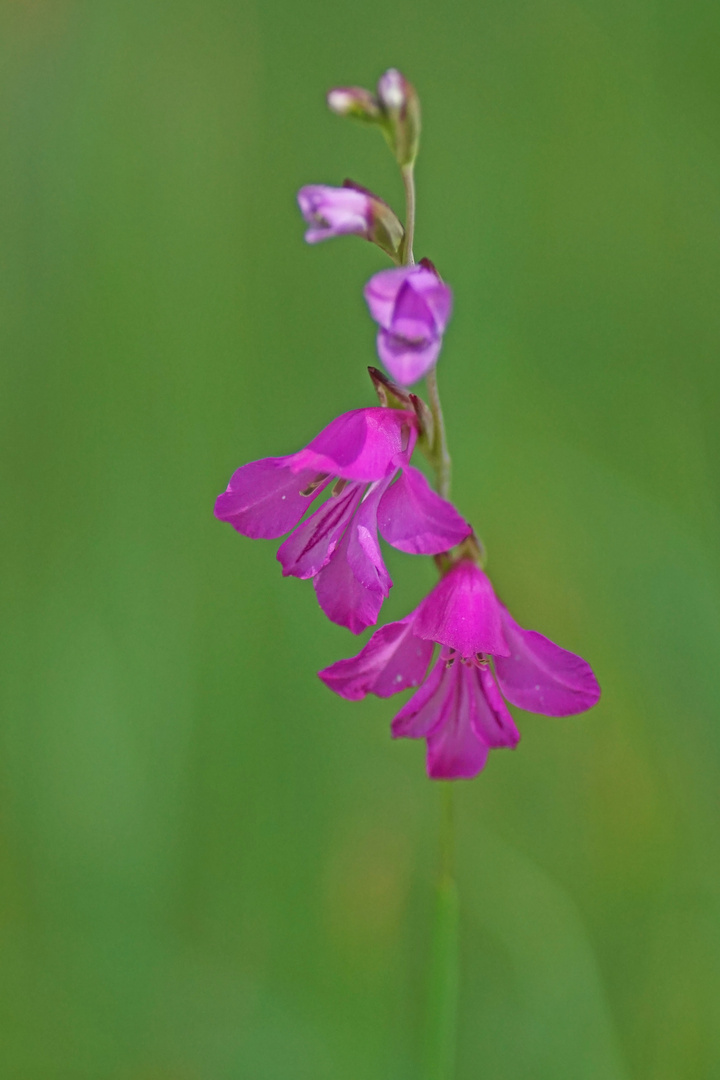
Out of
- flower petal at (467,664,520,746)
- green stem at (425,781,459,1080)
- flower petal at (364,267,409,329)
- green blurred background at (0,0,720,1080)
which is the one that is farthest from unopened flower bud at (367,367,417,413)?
green blurred background at (0,0,720,1080)

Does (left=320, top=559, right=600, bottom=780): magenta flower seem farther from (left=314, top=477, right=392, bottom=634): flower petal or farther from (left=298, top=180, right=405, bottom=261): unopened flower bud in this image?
(left=298, top=180, right=405, bottom=261): unopened flower bud

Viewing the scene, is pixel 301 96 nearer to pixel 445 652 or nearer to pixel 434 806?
pixel 434 806

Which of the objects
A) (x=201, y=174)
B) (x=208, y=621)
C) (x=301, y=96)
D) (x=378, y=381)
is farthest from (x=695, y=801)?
(x=301, y=96)

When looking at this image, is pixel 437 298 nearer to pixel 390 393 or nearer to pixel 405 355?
pixel 405 355

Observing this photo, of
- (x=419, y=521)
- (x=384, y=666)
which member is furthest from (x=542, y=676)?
(x=419, y=521)

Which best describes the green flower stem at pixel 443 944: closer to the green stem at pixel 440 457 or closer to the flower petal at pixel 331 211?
the green stem at pixel 440 457
